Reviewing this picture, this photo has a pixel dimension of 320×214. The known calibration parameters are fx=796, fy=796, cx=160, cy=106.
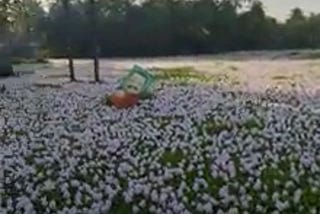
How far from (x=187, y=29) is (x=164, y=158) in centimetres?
3860

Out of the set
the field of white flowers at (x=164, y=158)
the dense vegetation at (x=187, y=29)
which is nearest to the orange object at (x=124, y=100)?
the field of white flowers at (x=164, y=158)

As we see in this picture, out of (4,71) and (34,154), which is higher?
(34,154)

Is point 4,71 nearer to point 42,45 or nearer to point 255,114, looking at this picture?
point 255,114

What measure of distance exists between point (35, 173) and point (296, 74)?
47.0ft

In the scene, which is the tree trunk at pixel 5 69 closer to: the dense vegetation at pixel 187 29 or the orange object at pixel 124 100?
the orange object at pixel 124 100

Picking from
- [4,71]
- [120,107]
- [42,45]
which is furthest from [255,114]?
[42,45]

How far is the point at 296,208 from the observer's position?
479 centimetres

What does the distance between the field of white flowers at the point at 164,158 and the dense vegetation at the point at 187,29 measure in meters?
32.9

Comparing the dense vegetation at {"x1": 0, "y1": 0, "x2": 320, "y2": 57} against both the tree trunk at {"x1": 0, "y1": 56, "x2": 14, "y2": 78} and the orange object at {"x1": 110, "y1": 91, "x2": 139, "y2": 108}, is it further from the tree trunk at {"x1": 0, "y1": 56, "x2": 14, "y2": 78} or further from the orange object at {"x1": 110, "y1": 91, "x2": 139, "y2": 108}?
the orange object at {"x1": 110, "y1": 91, "x2": 139, "y2": 108}

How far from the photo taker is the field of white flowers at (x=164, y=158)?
507cm

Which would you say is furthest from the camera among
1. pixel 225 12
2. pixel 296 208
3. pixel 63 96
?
pixel 225 12

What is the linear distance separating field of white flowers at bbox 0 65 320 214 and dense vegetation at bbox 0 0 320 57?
32949mm

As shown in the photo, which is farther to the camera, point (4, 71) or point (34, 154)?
point (4, 71)

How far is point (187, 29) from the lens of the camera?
4488cm
